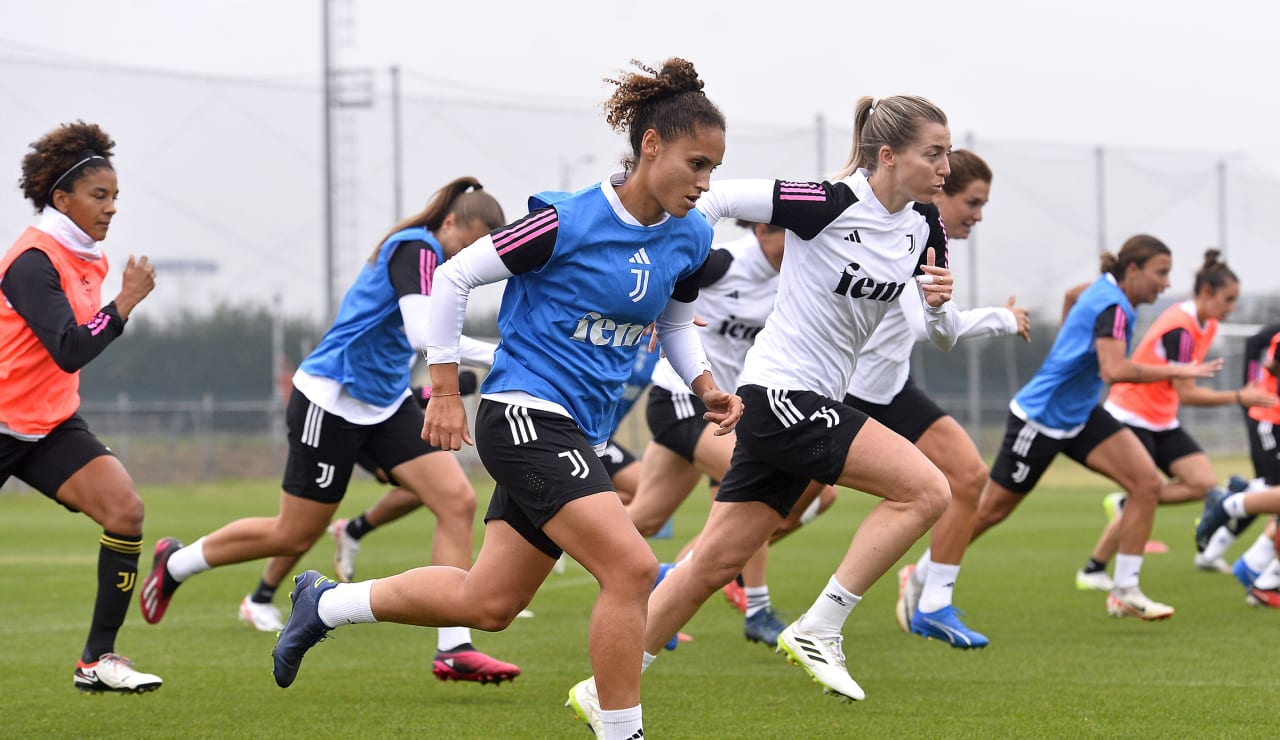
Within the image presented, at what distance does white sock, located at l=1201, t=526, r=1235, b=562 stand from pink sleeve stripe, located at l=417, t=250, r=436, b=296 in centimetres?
685

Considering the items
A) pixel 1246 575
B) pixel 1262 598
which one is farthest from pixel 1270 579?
pixel 1262 598

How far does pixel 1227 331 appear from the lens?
3212 cm

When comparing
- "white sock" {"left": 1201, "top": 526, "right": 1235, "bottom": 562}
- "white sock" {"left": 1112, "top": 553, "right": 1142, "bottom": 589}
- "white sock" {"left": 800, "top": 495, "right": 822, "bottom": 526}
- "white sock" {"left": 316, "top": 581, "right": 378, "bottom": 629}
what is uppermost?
"white sock" {"left": 316, "top": 581, "right": 378, "bottom": 629}

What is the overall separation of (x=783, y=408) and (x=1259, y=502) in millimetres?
4926

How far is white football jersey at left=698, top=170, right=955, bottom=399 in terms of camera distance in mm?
5254

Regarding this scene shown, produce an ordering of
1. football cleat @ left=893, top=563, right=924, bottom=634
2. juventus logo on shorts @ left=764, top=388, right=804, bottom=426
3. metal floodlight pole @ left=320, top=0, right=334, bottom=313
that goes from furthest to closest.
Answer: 1. metal floodlight pole @ left=320, top=0, right=334, bottom=313
2. football cleat @ left=893, top=563, right=924, bottom=634
3. juventus logo on shorts @ left=764, top=388, right=804, bottom=426

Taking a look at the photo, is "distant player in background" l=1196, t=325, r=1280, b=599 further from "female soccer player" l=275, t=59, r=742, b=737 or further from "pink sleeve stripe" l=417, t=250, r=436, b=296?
"female soccer player" l=275, t=59, r=742, b=737

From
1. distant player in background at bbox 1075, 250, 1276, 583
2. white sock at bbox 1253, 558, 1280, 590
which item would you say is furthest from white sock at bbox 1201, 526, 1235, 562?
white sock at bbox 1253, 558, 1280, 590

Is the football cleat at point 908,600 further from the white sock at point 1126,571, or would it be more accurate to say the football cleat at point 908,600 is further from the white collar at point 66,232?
the white collar at point 66,232

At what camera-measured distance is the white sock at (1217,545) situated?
428 inches

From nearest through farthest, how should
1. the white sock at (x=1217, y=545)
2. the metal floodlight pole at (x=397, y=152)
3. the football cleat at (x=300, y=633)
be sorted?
the football cleat at (x=300, y=633) < the white sock at (x=1217, y=545) < the metal floodlight pole at (x=397, y=152)

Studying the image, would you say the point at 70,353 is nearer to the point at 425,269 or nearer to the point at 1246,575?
the point at 425,269

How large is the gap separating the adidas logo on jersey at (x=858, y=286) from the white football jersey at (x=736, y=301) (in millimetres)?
2181

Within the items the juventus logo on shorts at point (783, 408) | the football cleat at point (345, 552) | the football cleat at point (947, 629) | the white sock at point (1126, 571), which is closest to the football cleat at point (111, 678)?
the juventus logo on shorts at point (783, 408)
